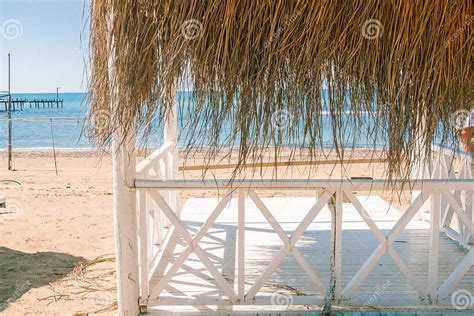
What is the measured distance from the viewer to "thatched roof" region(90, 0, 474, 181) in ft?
7.25

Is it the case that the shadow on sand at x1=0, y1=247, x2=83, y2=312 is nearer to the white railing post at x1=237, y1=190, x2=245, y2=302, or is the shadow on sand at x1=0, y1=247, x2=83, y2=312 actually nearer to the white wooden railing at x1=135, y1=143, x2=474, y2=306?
the white wooden railing at x1=135, y1=143, x2=474, y2=306

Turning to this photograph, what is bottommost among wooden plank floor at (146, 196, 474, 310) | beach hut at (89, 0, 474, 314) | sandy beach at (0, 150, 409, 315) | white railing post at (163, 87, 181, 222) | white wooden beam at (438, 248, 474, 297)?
sandy beach at (0, 150, 409, 315)

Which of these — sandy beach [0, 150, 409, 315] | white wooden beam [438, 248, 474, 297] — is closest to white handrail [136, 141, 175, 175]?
sandy beach [0, 150, 409, 315]

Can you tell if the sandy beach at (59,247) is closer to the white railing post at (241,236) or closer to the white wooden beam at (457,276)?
the white railing post at (241,236)

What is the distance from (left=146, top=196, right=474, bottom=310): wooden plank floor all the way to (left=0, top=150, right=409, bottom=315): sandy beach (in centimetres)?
64

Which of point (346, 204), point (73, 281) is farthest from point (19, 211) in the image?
point (346, 204)

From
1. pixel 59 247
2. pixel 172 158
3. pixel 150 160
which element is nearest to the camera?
pixel 150 160

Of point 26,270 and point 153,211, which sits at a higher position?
point 153,211

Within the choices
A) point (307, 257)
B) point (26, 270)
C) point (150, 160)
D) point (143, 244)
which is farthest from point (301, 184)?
point (26, 270)

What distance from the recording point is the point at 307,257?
4.25 metres

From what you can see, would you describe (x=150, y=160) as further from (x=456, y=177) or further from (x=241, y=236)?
(x=456, y=177)

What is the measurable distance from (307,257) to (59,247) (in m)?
3.11

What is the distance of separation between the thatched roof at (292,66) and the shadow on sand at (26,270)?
Result: 8.67ft

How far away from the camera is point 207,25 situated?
2277mm
